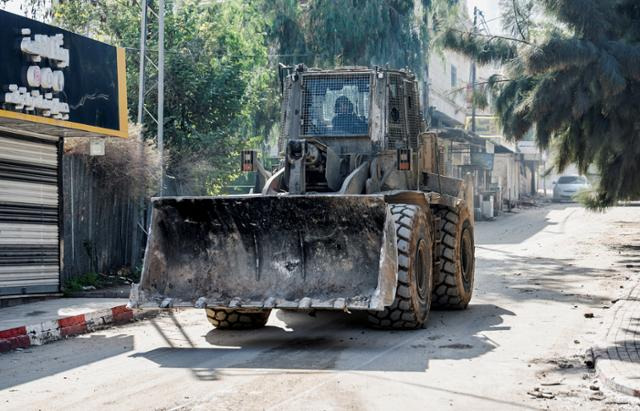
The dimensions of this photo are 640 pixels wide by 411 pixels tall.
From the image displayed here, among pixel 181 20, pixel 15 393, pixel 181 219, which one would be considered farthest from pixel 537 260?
pixel 15 393

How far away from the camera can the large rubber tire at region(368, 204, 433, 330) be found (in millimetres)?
11109

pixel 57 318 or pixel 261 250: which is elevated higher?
pixel 261 250

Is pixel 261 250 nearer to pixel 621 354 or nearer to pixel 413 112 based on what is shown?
pixel 413 112

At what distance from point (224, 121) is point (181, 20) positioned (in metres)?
3.24

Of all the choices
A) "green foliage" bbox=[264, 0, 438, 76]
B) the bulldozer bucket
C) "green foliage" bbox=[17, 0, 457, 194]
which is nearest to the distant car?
"green foliage" bbox=[17, 0, 457, 194]

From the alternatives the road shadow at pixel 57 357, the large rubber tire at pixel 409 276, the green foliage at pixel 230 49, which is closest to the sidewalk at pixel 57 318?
the road shadow at pixel 57 357

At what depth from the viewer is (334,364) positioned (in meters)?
9.38

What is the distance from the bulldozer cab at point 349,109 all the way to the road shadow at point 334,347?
2.37 meters

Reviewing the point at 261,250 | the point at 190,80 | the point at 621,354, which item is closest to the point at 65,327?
the point at 261,250

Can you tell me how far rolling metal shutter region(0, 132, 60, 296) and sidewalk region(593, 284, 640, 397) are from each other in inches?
334

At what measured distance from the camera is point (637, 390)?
7.62 m

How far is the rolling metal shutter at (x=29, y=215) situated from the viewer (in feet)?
47.2

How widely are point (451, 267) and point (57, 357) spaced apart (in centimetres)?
558

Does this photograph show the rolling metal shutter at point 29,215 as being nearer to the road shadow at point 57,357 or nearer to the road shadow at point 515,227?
the road shadow at point 57,357
